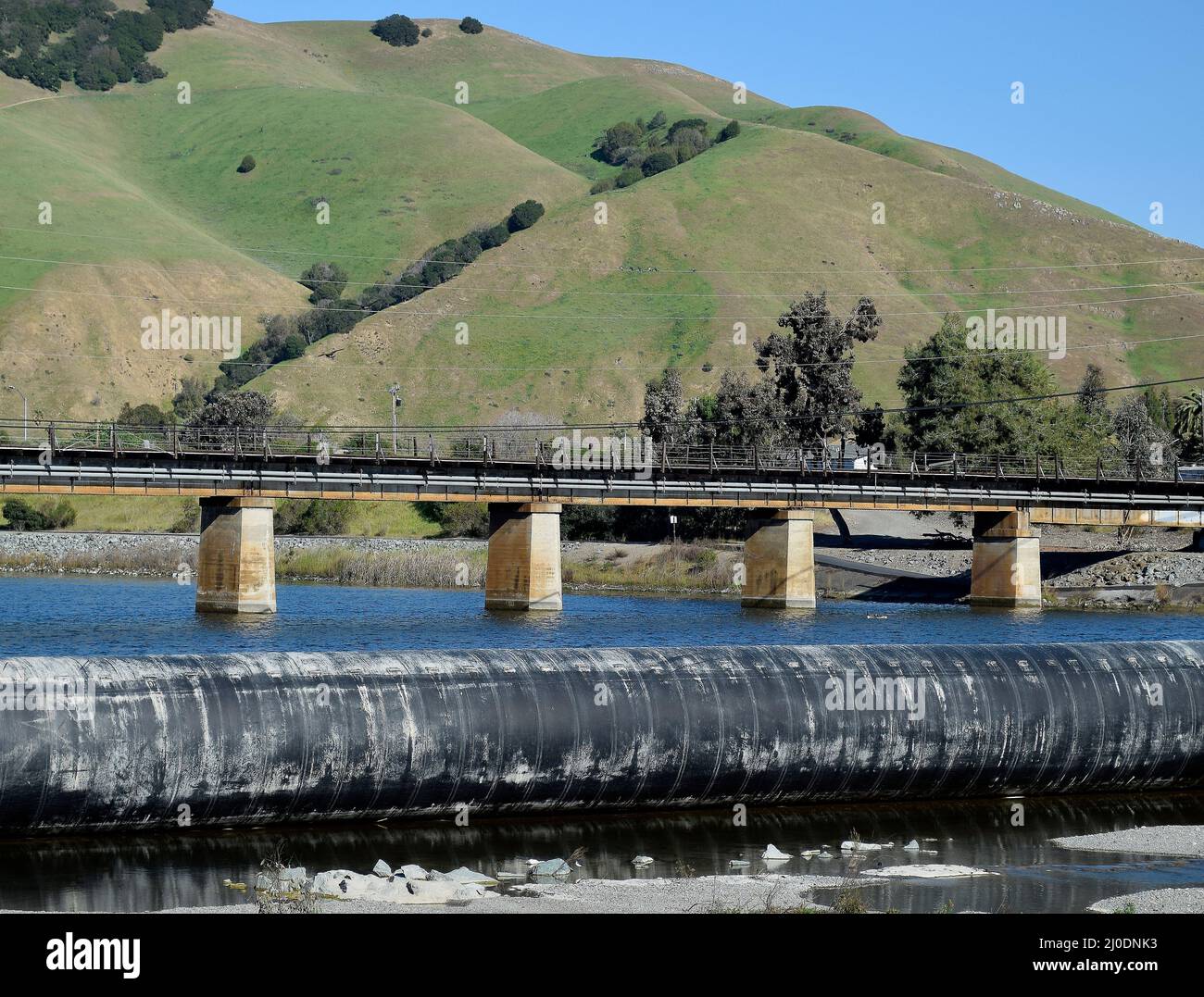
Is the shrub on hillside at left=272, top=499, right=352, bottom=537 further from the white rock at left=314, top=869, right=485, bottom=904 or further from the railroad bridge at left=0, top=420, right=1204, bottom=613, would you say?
the white rock at left=314, top=869, right=485, bottom=904

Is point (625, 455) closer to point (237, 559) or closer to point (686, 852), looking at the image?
point (237, 559)

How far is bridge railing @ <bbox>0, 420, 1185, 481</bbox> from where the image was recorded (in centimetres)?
8438

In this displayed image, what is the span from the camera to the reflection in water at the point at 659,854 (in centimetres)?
2370

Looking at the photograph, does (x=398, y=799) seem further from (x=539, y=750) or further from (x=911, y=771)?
(x=911, y=771)

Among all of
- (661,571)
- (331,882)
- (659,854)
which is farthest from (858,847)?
(661,571)

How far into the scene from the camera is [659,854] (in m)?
27.6

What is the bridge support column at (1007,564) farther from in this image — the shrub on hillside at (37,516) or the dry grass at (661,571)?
the shrub on hillside at (37,516)

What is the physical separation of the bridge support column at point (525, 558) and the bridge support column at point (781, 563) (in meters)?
13.1

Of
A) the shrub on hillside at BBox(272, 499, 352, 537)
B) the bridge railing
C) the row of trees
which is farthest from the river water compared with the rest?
the shrub on hillside at BBox(272, 499, 352, 537)

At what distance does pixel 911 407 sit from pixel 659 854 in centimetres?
11057

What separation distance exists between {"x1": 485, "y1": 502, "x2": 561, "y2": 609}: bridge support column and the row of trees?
39.0m
